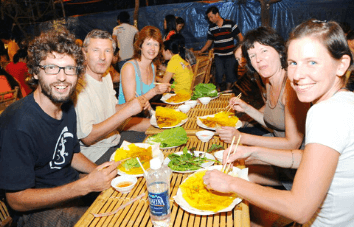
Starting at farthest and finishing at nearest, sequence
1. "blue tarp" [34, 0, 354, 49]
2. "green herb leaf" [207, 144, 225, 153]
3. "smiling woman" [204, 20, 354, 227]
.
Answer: "blue tarp" [34, 0, 354, 49]
"green herb leaf" [207, 144, 225, 153]
"smiling woman" [204, 20, 354, 227]

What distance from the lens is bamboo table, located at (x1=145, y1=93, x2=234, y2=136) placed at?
2555 millimetres

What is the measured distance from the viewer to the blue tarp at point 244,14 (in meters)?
8.70

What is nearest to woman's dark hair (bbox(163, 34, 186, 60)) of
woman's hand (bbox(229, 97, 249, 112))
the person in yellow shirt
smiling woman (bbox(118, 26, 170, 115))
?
the person in yellow shirt

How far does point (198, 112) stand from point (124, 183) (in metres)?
1.65

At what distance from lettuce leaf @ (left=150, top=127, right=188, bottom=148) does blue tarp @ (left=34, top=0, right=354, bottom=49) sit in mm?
8008

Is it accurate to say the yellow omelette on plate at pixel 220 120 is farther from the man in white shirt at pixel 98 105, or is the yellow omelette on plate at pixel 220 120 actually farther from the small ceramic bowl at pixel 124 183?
the small ceramic bowl at pixel 124 183

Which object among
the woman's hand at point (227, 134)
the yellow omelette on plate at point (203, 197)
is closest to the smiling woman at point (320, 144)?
the yellow omelette on plate at point (203, 197)

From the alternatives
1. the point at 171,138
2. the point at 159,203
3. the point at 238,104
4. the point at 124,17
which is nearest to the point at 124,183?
the point at 159,203

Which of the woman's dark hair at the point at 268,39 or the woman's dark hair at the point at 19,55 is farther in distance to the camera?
the woman's dark hair at the point at 19,55

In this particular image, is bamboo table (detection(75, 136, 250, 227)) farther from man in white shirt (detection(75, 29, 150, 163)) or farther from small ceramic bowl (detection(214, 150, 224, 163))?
man in white shirt (detection(75, 29, 150, 163))

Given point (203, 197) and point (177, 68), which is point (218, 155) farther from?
point (177, 68)

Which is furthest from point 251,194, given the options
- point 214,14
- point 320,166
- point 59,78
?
point 214,14

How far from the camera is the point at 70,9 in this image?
13156mm

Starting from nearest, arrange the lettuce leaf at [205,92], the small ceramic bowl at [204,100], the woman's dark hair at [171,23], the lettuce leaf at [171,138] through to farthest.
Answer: the lettuce leaf at [171,138] < the small ceramic bowl at [204,100] < the lettuce leaf at [205,92] < the woman's dark hair at [171,23]
